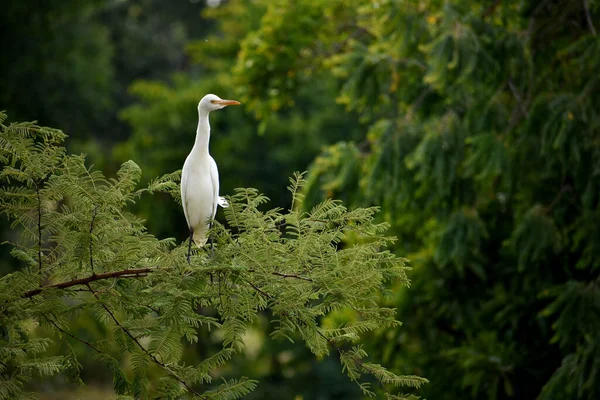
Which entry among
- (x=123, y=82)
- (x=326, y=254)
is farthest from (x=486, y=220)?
(x=123, y=82)

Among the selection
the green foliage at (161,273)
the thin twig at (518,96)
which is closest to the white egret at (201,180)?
the green foliage at (161,273)

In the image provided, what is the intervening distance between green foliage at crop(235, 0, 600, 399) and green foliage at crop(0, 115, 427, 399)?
378 centimetres

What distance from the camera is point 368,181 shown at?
826 centimetres

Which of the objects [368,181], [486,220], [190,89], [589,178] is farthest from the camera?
[190,89]

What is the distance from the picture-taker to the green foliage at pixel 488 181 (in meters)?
7.27

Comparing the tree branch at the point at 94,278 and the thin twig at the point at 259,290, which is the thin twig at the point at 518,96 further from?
the tree branch at the point at 94,278

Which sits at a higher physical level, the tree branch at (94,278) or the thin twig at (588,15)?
the thin twig at (588,15)

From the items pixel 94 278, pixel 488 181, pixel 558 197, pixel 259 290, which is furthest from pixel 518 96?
pixel 94 278

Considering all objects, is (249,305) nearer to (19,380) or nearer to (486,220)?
(19,380)

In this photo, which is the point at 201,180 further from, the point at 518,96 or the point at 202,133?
the point at 518,96

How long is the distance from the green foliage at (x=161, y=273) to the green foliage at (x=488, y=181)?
3.78 metres

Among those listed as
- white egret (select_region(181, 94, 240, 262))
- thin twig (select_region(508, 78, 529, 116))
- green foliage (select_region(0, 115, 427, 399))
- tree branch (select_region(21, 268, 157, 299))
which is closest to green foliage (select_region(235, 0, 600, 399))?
thin twig (select_region(508, 78, 529, 116))

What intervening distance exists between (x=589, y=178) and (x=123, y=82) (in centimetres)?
2479

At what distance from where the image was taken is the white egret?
4418 millimetres
